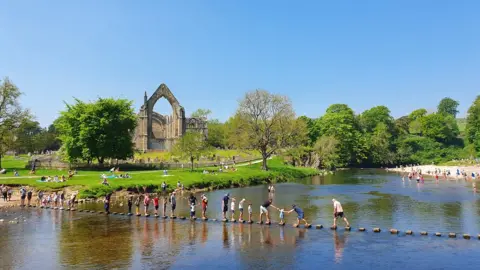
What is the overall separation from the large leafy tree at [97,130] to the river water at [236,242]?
31.7 metres

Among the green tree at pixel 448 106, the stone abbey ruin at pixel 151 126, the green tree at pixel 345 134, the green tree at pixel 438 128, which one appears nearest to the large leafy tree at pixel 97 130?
the stone abbey ruin at pixel 151 126

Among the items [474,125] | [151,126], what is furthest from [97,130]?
[474,125]

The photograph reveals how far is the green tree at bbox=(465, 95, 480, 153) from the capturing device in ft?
367

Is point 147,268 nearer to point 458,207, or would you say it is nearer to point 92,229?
point 92,229

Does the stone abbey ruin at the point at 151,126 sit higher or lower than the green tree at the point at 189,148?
higher

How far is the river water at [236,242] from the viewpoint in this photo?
18.5 m

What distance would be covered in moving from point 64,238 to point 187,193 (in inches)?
998

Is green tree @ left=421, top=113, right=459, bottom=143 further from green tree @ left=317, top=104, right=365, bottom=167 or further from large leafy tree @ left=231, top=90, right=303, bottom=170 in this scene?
large leafy tree @ left=231, top=90, right=303, bottom=170

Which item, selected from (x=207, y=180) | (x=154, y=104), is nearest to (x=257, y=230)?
(x=207, y=180)

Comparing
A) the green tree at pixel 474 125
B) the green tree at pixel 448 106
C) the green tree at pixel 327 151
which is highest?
the green tree at pixel 448 106

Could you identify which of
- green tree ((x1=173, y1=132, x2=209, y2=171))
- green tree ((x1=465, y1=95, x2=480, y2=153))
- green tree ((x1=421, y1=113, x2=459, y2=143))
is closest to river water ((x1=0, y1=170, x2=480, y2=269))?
green tree ((x1=173, y1=132, x2=209, y2=171))

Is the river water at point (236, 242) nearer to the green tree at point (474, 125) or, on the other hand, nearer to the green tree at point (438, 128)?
the green tree at point (474, 125)

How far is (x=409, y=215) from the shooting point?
3161cm

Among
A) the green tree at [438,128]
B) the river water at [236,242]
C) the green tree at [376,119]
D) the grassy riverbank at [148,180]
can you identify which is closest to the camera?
the river water at [236,242]
